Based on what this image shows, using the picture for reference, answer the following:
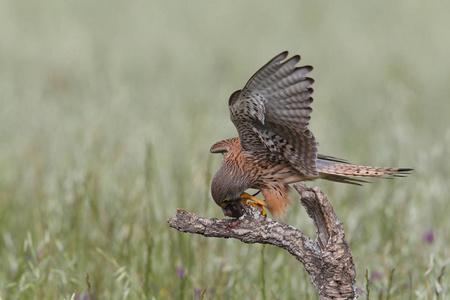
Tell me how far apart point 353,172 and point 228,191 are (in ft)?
1.89

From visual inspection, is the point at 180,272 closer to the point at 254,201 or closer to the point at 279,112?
the point at 254,201

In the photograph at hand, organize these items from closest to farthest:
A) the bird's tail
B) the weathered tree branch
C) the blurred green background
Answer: the weathered tree branch < the bird's tail < the blurred green background

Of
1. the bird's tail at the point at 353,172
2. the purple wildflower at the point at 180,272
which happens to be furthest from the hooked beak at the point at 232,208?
the purple wildflower at the point at 180,272

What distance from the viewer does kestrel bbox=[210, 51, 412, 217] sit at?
2658 mm

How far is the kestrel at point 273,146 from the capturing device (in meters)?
2.66

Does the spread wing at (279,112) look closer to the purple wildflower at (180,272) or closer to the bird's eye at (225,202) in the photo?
the bird's eye at (225,202)

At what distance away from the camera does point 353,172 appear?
119 inches

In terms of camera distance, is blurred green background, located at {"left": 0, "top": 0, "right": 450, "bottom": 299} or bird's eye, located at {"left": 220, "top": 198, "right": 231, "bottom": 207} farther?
blurred green background, located at {"left": 0, "top": 0, "right": 450, "bottom": 299}

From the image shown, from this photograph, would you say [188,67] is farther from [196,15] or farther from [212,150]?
[212,150]

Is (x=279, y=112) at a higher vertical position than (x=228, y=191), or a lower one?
higher

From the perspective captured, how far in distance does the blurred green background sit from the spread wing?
20.5 inches

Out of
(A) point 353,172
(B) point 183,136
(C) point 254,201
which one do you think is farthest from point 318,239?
(B) point 183,136

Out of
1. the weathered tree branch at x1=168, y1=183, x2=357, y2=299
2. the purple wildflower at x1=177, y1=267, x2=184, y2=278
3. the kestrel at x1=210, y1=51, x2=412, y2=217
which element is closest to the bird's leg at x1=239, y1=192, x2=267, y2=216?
the kestrel at x1=210, y1=51, x2=412, y2=217

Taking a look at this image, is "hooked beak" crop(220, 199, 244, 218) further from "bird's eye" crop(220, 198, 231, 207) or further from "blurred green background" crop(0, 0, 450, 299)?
"blurred green background" crop(0, 0, 450, 299)
